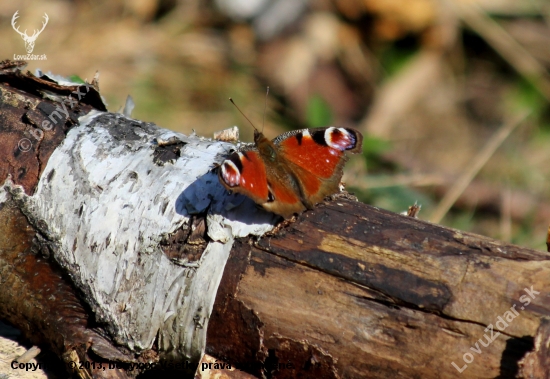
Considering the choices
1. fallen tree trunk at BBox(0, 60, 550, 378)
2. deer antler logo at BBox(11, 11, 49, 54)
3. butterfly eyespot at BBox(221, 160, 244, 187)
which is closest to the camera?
fallen tree trunk at BBox(0, 60, 550, 378)

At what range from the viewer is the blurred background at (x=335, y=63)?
518 centimetres

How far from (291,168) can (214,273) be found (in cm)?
58

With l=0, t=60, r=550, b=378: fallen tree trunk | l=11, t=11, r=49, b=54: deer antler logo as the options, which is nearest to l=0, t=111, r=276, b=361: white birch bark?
l=0, t=60, r=550, b=378: fallen tree trunk

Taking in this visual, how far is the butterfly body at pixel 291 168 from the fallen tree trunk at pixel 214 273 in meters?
0.08

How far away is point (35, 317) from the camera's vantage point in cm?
198

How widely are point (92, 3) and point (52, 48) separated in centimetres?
83

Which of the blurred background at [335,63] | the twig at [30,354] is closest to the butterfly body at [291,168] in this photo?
the twig at [30,354]

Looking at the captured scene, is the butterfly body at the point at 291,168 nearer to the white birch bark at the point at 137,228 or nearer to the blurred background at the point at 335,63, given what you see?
the white birch bark at the point at 137,228

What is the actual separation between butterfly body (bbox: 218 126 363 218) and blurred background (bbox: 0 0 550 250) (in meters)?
2.79

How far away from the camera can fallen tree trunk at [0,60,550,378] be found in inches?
63.7

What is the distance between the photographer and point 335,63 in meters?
6.00

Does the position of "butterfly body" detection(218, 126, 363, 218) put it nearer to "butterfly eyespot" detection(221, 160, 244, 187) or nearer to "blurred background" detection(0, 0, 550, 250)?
"butterfly eyespot" detection(221, 160, 244, 187)

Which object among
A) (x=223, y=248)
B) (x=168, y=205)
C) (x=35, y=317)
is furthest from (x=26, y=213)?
(x=223, y=248)

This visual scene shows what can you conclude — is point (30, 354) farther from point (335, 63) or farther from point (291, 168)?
point (335, 63)
